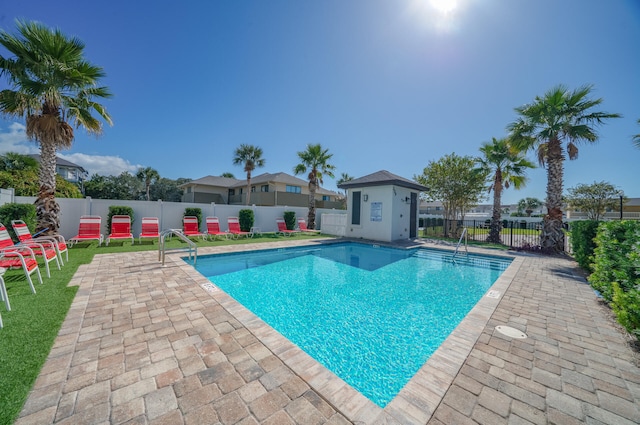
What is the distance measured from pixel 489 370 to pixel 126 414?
3.47 meters

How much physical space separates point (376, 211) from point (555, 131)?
873cm

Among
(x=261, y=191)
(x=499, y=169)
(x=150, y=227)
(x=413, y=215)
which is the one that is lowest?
(x=150, y=227)

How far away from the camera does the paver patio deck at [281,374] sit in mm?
1971

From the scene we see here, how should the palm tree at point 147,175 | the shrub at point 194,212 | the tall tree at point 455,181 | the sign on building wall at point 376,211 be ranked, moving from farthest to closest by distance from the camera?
the palm tree at point 147,175
the tall tree at point 455,181
the shrub at point 194,212
the sign on building wall at point 376,211

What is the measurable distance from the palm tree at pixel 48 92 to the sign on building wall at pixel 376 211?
12963 millimetres

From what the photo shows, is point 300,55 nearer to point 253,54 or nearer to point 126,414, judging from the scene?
point 253,54

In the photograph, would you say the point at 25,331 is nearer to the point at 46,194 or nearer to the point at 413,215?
the point at 46,194

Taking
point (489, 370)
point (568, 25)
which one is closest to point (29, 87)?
point (489, 370)

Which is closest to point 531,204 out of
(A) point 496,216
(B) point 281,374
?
(A) point 496,216

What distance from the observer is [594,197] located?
23.3 metres

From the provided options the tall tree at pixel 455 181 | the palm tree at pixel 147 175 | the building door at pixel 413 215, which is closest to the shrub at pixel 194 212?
the building door at pixel 413 215

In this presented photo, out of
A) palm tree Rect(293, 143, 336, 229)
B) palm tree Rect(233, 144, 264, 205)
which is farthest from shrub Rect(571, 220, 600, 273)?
palm tree Rect(233, 144, 264, 205)

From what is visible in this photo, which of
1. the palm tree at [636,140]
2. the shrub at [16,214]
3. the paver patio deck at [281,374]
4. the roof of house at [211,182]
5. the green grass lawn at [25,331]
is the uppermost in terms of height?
the roof of house at [211,182]

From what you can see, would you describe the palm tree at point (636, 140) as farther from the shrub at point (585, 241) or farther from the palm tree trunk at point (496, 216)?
the palm tree trunk at point (496, 216)
